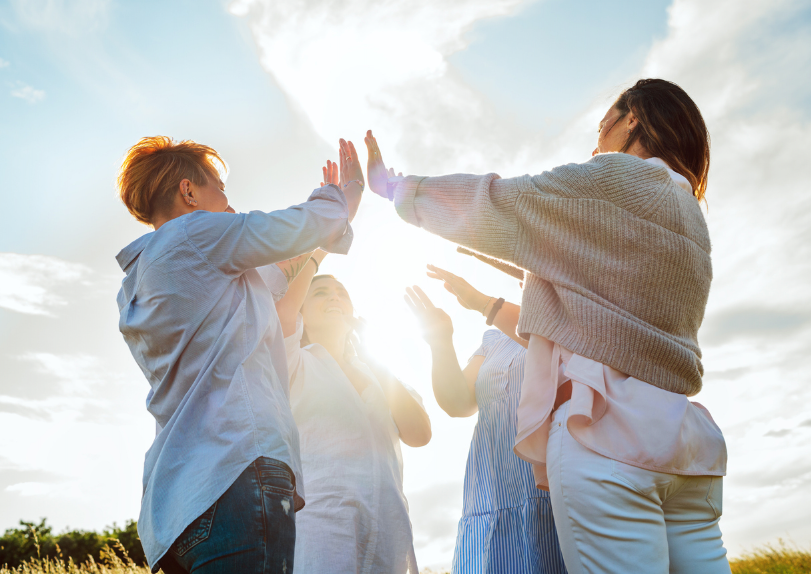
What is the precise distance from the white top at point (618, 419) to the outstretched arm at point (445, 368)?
1.14 m

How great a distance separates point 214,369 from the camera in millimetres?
1762

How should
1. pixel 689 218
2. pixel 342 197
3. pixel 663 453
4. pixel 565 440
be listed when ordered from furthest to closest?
pixel 342 197, pixel 689 218, pixel 565 440, pixel 663 453

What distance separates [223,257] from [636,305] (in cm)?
138

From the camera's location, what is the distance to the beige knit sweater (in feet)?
6.32

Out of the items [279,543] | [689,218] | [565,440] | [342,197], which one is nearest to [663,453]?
[565,440]

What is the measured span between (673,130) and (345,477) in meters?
2.21

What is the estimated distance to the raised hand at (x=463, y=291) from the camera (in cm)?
298

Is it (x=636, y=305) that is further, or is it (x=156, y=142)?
(x=156, y=142)

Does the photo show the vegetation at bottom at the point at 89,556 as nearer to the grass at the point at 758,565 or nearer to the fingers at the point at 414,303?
the grass at the point at 758,565

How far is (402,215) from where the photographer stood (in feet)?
7.66

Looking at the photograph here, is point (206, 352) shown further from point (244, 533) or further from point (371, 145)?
point (371, 145)

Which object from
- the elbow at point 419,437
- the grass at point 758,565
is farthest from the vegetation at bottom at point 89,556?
the elbow at point 419,437

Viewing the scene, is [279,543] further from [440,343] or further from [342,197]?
[440,343]

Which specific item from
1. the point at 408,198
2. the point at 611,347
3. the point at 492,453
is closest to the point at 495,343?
the point at 492,453
